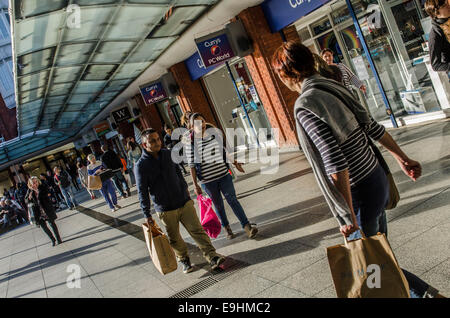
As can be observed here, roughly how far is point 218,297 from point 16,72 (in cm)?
870

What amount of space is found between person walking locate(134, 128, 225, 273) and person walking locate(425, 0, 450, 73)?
9.23ft

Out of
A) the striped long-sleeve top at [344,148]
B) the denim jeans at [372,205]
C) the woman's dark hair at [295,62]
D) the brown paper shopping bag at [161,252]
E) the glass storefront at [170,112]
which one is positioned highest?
the glass storefront at [170,112]

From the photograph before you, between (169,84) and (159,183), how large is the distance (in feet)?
34.3

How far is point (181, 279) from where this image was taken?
178 inches

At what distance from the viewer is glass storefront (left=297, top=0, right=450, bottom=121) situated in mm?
7277

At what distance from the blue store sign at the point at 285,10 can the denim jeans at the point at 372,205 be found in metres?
6.54

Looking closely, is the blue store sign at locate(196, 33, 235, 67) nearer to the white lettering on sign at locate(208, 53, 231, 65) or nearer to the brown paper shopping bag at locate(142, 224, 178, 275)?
the white lettering on sign at locate(208, 53, 231, 65)

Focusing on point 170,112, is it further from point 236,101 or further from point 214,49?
point 214,49

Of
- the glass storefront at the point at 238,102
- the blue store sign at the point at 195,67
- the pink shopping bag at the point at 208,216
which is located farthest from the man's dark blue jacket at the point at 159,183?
the blue store sign at the point at 195,67

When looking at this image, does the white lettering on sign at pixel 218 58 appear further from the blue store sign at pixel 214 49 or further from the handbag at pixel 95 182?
the handbag at pixel 95 182

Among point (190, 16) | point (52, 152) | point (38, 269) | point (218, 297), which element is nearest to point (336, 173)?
point (218, 297)

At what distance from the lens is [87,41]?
29.0 feet

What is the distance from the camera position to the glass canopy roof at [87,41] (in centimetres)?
696
